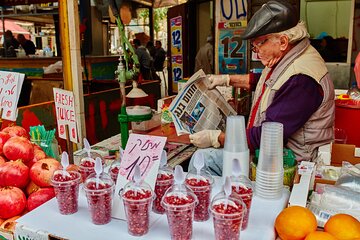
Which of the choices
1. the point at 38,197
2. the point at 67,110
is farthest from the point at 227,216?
the point at 67,110

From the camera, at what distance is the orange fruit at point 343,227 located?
3.86ft

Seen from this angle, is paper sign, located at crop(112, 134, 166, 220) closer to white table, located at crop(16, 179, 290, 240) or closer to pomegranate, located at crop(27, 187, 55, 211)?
white table, located at crop(16, 179, 290, 240)

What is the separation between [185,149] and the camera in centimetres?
261

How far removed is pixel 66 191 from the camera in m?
1.36

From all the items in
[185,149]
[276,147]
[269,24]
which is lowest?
[185,149]

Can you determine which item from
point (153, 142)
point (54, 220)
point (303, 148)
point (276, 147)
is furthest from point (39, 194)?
point (303, 148)

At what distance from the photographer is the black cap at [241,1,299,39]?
1.99 m

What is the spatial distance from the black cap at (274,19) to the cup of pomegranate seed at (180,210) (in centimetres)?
117

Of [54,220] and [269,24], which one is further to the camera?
[269,24]

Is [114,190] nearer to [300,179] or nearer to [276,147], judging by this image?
[276,147]

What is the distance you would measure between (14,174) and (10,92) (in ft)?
2.68

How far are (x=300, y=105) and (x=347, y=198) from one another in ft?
2.10

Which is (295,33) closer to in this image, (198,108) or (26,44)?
(198,108)

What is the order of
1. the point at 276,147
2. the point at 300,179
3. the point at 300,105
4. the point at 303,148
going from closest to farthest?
the point at 276,147
the point at 300,179
the point at 300,105
the point at 303,148
